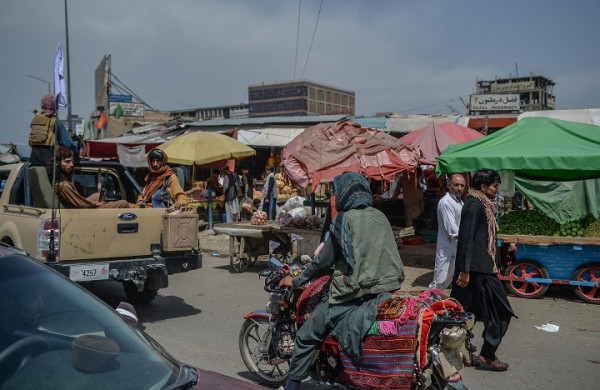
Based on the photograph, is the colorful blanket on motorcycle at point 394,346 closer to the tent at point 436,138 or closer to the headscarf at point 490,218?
the headscarf at point 490,218

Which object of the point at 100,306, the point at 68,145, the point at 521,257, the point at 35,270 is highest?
the point at 68,145

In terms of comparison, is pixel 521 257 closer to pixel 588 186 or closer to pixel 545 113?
pixel 588 186

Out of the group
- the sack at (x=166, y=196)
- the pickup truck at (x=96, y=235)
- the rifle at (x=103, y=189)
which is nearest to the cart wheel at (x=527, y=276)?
the pickup truck at (x=96, y=235)

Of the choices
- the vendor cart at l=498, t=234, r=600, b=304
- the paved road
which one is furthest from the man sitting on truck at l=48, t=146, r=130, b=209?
the vendor cart at l=498, t=234, r=600, b=304

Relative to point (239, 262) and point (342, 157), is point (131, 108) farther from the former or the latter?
point (342, 157)

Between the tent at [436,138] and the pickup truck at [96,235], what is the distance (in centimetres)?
662

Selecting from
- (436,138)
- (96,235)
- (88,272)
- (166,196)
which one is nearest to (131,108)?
(436,138)

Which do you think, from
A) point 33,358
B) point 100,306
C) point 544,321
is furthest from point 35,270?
point 544,321

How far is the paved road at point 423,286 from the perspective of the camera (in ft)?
16.9

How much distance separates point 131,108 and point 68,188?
1283 inches

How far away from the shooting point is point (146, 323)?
A: 7.00 meters

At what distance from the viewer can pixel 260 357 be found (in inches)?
189

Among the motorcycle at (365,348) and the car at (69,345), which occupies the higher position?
the car at (69,345)

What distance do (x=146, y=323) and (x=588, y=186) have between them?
415 inches
